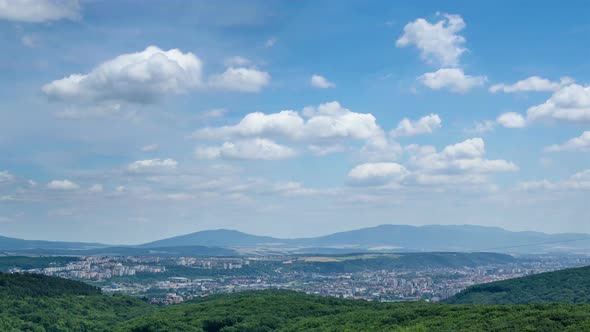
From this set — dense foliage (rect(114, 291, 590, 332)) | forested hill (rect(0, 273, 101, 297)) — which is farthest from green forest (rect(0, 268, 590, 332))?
forested hill (rect(0, 273, 101, 297))

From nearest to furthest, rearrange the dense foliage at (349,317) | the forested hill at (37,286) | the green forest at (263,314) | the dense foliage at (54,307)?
the dense foliage at (349,317) < the green forest at (263,314) < the dense foliage at (54,307) < the forested hill at (37,286)

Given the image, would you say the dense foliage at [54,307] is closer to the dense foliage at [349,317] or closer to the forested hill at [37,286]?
the forested hill at [37,286]

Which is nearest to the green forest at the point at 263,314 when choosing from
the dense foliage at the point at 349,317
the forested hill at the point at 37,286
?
the dense foliage at the point at 349,317

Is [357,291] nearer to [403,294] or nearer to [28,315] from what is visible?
[403,294]

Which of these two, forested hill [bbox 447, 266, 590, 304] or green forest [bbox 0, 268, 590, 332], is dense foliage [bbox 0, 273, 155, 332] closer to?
green forest [bbox 0, 268, 590, 332]

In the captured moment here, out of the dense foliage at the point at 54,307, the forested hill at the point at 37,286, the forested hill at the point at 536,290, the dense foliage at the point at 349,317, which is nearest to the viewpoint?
the dense foliage at the point at 349,317
